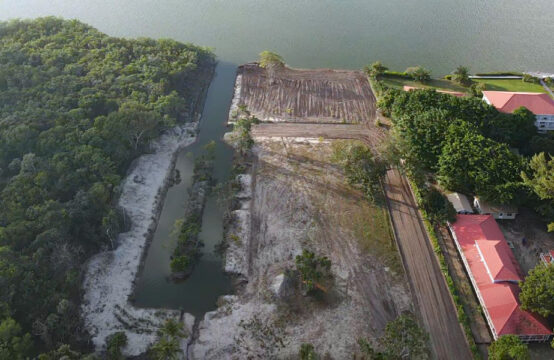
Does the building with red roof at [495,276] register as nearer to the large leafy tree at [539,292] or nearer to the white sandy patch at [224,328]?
the large leafy tree at [539,292]

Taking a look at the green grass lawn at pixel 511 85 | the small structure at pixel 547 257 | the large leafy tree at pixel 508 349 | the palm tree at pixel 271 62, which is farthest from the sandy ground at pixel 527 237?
the palm tree at pixel 271 62

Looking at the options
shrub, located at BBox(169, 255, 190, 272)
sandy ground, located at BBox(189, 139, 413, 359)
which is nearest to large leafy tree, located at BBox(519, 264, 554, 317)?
sandy ground, located at BBox(189, 139, 413, 359)

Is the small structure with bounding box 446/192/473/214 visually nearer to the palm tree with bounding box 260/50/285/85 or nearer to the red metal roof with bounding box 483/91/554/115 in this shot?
the red metal roof with bounding box 483/91/554/115

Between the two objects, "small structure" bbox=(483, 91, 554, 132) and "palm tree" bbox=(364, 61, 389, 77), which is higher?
"palm tree" bbox=(364, 61, 389, 77)

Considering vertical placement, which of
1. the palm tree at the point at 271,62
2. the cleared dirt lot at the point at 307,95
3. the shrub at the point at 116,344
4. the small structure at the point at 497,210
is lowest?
the shrub at the point at 116,344

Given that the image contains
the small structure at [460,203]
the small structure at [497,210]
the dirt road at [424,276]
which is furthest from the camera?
the small structure at [460,203]

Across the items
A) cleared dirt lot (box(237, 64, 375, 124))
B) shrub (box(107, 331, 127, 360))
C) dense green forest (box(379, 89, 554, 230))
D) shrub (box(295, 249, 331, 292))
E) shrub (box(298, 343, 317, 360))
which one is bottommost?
shrub (box(298, 343, 317, 360))

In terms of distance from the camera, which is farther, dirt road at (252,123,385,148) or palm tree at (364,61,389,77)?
palm tree at (364,61,389,77)
